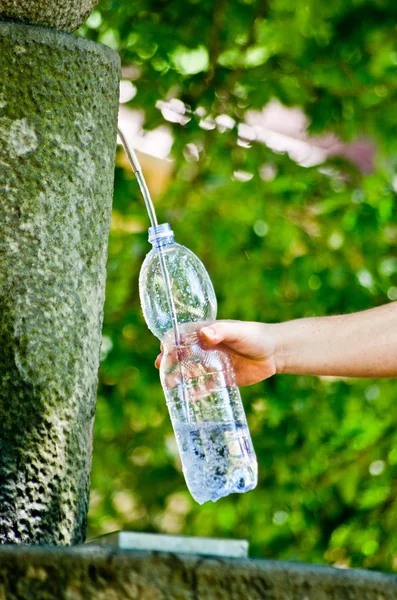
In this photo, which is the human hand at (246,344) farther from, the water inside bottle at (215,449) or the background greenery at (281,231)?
the background greenery at (281,231)

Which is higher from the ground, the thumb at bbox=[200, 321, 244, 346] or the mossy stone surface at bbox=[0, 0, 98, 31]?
the mossy stone surface at bbox=[0, 0, 98, 31]

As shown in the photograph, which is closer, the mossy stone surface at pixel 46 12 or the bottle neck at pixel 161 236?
the mossy stone surface at pixel 46 12

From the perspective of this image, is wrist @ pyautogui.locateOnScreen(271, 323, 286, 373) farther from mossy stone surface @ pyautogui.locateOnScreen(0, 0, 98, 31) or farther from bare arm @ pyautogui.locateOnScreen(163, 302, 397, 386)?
mossy stone surface @ pyautogui.locateOnScreen(0, 0, 98, 31)

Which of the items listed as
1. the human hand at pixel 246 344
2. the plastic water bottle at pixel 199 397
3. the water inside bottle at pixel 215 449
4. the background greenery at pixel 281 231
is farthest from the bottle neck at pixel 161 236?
the background greenery at pixel 281 231

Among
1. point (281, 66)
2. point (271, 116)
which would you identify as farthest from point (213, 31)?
point (271, 116)

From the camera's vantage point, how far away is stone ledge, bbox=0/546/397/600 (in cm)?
115

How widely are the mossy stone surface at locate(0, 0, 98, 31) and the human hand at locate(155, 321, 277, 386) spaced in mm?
620

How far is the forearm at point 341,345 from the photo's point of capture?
2014 millimetres

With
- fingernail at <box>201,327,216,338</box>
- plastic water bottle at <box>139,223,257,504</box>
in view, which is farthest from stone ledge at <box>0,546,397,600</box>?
plastic water bottle at <box>139,223,257,504</box>

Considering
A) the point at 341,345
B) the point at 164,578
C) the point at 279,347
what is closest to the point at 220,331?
the point at 279,347

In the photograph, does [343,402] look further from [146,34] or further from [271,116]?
[271,116]

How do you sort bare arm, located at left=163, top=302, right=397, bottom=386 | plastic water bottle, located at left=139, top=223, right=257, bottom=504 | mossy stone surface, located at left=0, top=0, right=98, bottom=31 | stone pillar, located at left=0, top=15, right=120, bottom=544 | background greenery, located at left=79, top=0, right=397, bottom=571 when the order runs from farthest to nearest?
background greenery, located at left=79, top=0, right=397, bottom=571
plastic water bottle, located at left=139, top=223, right=257, bottom=504
bare arm, located at left=163, top=302, right=397, bottom=386
mossy stone surface, located at left=0, top=0, right=98, bottom=31
stone pillar, located at left=0, top=15, right=120, bottom=544

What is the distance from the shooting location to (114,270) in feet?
17.6

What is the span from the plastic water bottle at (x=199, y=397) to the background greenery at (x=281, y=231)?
2.55m
